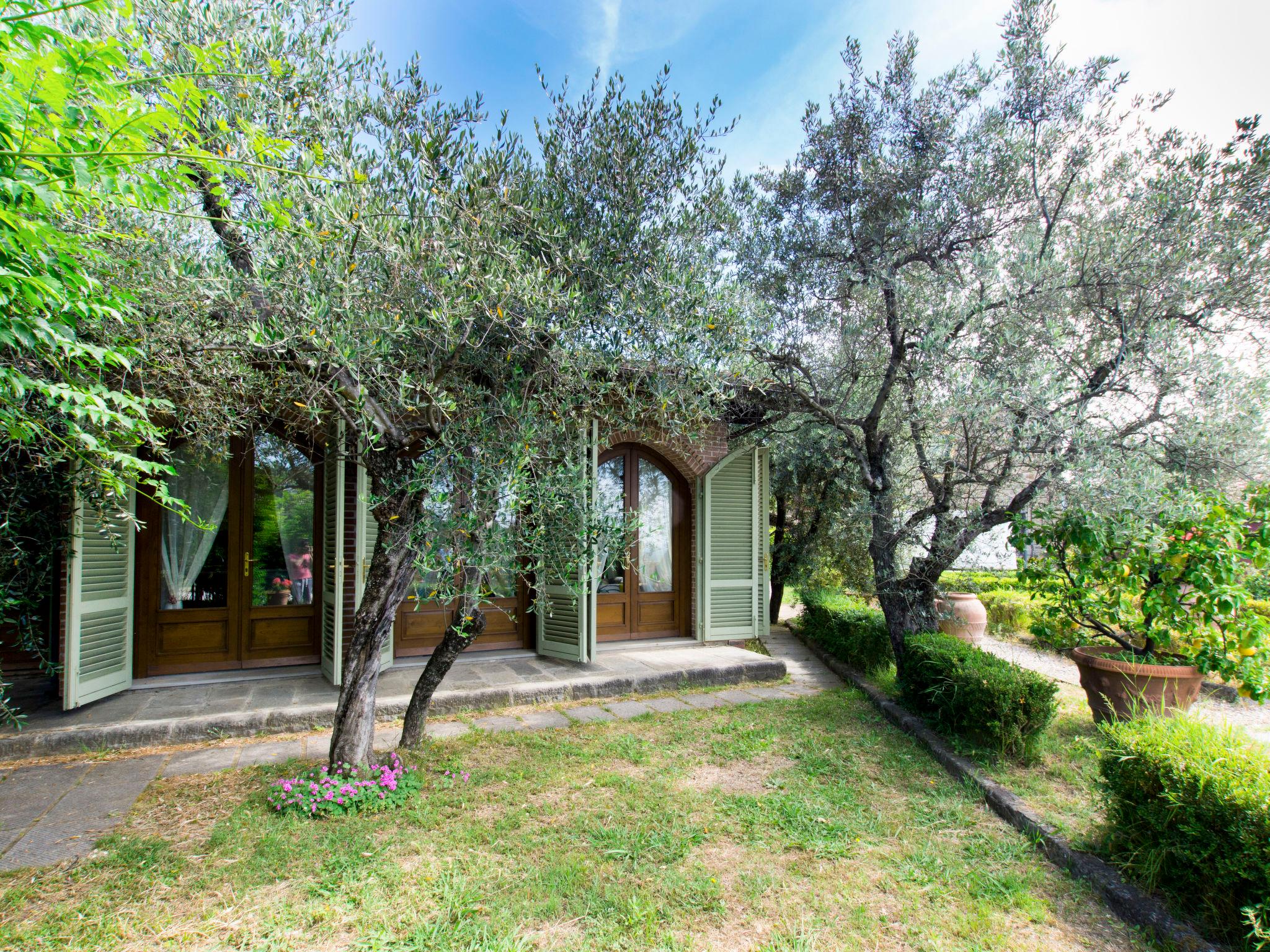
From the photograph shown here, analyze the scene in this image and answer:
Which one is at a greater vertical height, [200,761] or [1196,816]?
[1196,816]

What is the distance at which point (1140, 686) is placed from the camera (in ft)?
15.8

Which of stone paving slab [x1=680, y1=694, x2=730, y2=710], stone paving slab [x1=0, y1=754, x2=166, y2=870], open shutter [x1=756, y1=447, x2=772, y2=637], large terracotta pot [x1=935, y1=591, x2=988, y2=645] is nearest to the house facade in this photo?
open shutter [x1=756, y1=447, x2=772, y2=637]

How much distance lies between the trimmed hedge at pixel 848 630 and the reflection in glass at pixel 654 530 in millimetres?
2056

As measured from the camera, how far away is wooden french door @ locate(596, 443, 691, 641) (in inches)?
330

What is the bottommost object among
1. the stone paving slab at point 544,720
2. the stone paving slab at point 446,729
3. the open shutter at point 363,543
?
the stone paving slab at point 544,720

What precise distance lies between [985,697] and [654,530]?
4.79m

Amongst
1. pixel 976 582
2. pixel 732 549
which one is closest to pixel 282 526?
pixel 732 549

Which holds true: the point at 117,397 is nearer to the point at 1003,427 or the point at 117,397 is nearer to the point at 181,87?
the point at 181,87

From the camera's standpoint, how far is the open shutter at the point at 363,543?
5.98 meters

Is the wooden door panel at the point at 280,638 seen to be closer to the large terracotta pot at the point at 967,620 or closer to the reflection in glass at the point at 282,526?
the reflection in glass at the point at 282,526

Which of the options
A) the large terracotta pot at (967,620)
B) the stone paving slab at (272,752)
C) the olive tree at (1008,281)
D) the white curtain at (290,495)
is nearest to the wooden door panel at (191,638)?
the white curtain at (290,495)

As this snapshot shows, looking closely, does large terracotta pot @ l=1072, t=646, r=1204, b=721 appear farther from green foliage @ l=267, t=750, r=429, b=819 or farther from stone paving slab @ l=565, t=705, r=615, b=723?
green foliage @ l=267, t=750, r=429, b=819

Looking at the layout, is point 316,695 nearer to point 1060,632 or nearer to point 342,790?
point 342,790

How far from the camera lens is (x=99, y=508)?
4816 millimetres
